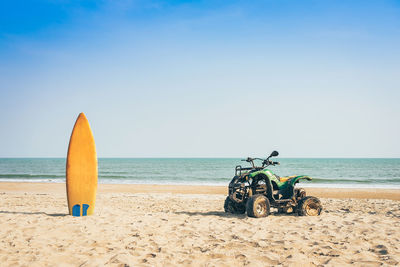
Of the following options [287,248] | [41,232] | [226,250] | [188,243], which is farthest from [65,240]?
[287,248]

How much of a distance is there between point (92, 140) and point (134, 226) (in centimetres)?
278

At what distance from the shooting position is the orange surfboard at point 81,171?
309 inches

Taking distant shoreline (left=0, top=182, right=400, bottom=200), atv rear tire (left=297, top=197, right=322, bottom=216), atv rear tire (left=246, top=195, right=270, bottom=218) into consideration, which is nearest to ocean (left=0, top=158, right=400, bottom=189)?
distant shoreline (left=0, top=182, right=400, bottom=200)

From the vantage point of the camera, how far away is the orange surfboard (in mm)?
7844

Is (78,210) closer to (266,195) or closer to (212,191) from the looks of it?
(266,195)

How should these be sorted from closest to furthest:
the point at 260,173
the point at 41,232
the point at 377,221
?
the point at 41,232
the point at 377,221
the point at 260,173

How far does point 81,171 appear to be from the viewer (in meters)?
7.97

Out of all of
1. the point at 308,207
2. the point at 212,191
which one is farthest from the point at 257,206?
the point at 212,191

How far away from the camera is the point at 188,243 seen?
535 cm

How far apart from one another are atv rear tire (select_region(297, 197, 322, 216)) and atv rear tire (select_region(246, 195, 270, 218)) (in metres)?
0.93

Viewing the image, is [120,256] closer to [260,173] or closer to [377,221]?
[260,173]

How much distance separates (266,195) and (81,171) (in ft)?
15.9

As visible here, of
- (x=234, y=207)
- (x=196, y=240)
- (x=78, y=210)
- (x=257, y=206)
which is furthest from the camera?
(x=234, y=207)

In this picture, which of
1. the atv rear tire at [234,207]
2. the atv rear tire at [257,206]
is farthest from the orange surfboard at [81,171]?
the atv rear tire at [257,206]
